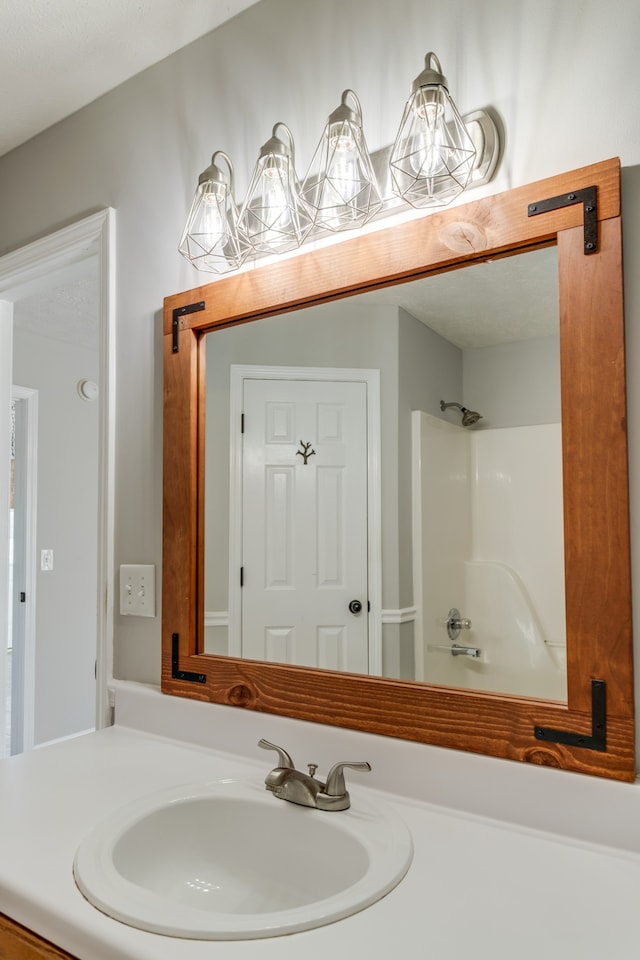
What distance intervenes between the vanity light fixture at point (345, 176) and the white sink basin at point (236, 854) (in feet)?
3.22

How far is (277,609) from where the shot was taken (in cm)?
129

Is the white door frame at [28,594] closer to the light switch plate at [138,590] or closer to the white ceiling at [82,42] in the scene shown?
the white ceiling at [82,42]

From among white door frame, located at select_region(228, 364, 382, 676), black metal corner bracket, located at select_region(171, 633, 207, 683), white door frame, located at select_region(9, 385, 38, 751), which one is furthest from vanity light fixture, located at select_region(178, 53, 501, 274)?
white door frame, located at select_region(9, 385, 38, 751)

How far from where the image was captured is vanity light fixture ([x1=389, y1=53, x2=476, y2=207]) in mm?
1046

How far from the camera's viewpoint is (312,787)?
103 cm

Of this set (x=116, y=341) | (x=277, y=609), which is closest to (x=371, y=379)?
(x=277, y=609)

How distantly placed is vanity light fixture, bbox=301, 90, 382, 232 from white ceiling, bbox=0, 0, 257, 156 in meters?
0.46

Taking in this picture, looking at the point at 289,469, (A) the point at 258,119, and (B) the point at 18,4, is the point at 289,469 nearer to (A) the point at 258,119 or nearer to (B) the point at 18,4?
(A) the point at 258,119

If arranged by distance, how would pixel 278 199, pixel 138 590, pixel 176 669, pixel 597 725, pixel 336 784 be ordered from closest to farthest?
1. pixel 597 725
2. pixel 336 784
3. pixel 278 199
4. pixel 176 669
5. pixel 138 590

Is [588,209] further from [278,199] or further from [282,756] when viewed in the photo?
[282,756]

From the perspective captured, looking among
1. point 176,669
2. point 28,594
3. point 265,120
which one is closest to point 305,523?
point 176,669

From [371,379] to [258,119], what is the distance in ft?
2.05

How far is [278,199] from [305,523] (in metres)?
0.61

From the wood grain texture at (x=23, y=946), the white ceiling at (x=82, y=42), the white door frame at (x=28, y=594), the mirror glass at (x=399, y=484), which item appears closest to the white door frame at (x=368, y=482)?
the mirror glass at (x=399, y=484)
